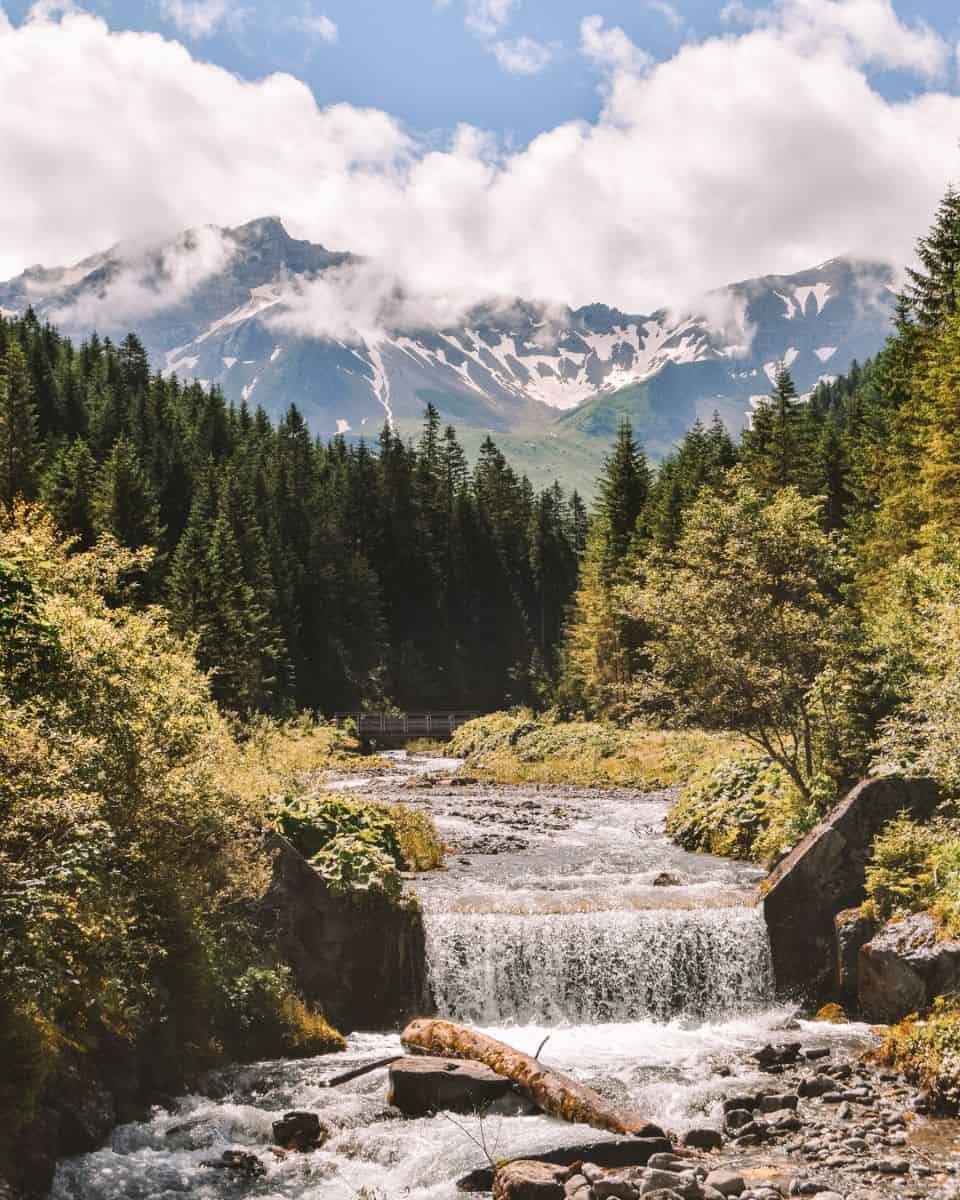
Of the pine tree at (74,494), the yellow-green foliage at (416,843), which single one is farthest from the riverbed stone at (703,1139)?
the pine tree at (74,494)

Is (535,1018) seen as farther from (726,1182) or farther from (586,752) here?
(586,752)

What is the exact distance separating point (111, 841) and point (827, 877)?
15.1 m

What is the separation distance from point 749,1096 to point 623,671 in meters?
54.1

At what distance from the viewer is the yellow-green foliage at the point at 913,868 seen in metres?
17.5

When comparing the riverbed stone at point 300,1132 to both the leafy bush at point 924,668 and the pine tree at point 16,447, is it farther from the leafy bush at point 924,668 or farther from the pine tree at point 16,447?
the pine tree at point 16,447

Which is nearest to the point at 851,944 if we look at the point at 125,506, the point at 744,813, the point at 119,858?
the point at 744,813

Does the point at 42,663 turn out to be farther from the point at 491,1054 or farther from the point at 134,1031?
the point at 491,1054

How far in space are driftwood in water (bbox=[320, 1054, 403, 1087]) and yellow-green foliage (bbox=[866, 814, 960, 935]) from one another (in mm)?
10281

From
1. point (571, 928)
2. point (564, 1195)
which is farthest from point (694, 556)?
point (564, 1195)

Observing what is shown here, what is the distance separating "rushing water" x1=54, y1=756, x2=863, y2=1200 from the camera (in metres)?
12.4

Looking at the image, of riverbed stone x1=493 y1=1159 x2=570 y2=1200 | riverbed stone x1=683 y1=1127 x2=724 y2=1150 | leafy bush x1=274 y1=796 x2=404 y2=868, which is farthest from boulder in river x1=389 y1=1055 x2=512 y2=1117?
leafy bush x1=274 y1=796 x2=404 y2=868

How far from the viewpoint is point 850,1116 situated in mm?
13430

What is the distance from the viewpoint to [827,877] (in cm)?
2052

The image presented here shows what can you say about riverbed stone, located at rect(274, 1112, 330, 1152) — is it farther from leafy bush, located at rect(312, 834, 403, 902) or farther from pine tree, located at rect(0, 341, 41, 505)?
pine tree, located at rect(0, 341, 41, 505)
